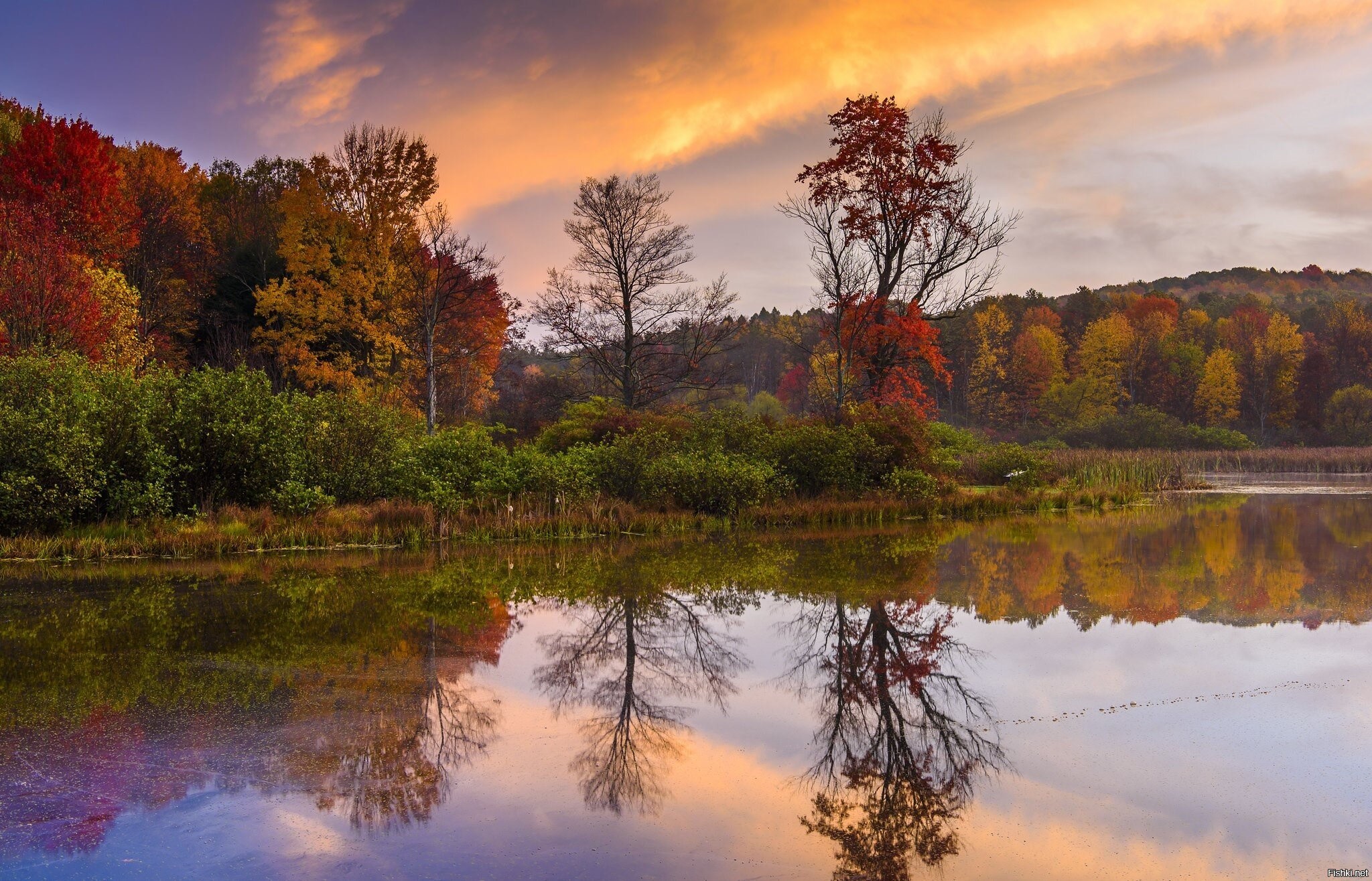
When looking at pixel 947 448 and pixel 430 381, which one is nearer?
pixel 430 381

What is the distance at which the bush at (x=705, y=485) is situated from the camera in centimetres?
2006

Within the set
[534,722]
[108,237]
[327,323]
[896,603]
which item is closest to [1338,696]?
[896,603]

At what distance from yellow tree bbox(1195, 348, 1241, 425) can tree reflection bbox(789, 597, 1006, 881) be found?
74148 mm

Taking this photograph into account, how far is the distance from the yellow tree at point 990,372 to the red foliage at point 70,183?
61741 millimetres

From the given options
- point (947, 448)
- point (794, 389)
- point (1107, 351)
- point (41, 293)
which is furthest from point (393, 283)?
point (1107, 351)

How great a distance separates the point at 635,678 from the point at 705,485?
11.7 metres

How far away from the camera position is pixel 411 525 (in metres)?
17.3

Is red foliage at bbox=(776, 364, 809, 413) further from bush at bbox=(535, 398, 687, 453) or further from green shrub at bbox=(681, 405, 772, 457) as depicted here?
green shrub at bbox=(681, 405, 772, 457)

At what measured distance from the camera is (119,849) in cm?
479

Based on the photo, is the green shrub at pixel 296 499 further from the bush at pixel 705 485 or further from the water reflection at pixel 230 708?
the bush at pixel 705 485

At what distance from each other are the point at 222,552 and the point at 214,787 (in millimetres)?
10971

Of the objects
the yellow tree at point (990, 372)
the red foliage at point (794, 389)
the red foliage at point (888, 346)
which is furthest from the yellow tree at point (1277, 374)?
the red foliage at point (888, 346)

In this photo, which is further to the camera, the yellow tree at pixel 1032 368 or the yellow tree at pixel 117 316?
the yellow tree at pixel 1032 368

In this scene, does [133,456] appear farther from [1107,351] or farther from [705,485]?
[1107,351]
